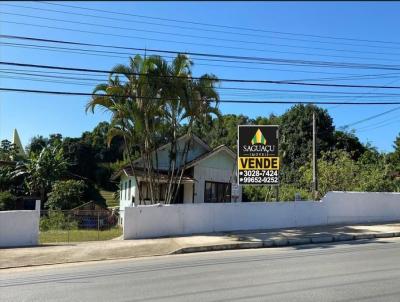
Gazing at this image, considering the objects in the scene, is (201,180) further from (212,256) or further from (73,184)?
(212,256)

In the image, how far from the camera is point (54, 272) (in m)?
12.2

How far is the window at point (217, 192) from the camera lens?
3077 cm

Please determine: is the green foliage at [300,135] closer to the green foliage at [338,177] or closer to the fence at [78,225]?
the green foliage at [338,177]

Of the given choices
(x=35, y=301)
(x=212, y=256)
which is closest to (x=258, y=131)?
(x=212, y=256)

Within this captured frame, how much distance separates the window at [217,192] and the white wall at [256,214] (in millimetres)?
10234

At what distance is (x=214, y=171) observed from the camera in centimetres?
3112

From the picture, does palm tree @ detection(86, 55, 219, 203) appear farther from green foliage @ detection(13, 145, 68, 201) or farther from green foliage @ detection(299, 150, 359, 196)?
green foliage @ detection(13, 145, 68, 201)

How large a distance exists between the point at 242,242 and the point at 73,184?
22037 millimetres

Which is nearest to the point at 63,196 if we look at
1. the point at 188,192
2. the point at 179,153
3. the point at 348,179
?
the point at 179,153

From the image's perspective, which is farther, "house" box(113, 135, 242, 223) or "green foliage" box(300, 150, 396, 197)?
"house" box(113, 135, 242, 223)

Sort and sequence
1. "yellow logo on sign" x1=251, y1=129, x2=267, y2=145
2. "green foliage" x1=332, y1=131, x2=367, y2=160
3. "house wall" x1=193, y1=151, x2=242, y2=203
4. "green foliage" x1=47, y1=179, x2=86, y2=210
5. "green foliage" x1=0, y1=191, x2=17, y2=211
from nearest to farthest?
"yellow logo on sign" x1=251, y1=129, x2=267, y2=145
"house wall" x1=193, y1=151, x2=242, y2=203
"green foliage" x1=0, y1=191, x2=17, y2=211
"green foliage" x1=47, y1=179, x2=86, y2=210
"green foliage" x1=332, y1=131, x2=367, y2=160

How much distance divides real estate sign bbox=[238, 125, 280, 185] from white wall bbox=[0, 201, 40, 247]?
8.06 m

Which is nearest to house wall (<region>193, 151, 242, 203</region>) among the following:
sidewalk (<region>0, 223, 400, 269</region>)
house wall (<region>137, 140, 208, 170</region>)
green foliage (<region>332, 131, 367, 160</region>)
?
house wall (<region>137, 140, 208, 170</region>)

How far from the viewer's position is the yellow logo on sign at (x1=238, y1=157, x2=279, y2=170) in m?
20.7
